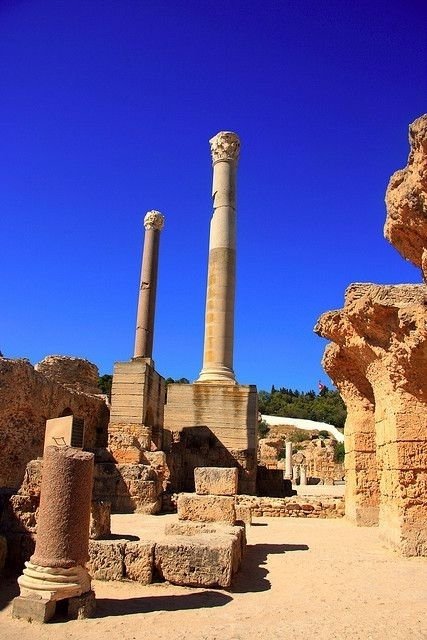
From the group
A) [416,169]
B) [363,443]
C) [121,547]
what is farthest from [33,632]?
[363,443]

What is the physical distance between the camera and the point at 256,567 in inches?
282

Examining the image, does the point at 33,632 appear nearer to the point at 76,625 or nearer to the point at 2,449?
the point at 76,625

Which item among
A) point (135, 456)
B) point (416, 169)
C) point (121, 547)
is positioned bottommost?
point (121, 547)

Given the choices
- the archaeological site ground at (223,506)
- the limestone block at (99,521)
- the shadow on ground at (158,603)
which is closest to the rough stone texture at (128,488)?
the archaeological site ground at (223,506)

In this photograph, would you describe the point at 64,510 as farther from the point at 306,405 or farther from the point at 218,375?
the point at 306,405

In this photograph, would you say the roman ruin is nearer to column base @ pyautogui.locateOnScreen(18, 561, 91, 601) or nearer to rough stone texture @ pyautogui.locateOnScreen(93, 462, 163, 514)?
rough stone texture @ pyautogui.locateOnScreen(93, 462, 163, 514)

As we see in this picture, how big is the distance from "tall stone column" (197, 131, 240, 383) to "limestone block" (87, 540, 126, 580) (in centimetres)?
Answer: 1018

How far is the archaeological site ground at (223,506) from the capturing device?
4.98 m

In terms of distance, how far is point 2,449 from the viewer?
579 inches

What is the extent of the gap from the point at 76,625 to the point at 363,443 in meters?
7.70

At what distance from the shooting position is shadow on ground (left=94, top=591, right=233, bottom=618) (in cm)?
514

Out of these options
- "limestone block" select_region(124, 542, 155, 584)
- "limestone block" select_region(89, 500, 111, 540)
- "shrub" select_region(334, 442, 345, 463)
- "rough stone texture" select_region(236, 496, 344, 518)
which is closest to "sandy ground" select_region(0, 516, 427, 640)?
"limestone block" select_region(124, 542, 155, 584)

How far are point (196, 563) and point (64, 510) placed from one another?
1712mm

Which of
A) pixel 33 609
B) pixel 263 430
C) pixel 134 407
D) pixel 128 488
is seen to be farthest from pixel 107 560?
pixel 263 430
